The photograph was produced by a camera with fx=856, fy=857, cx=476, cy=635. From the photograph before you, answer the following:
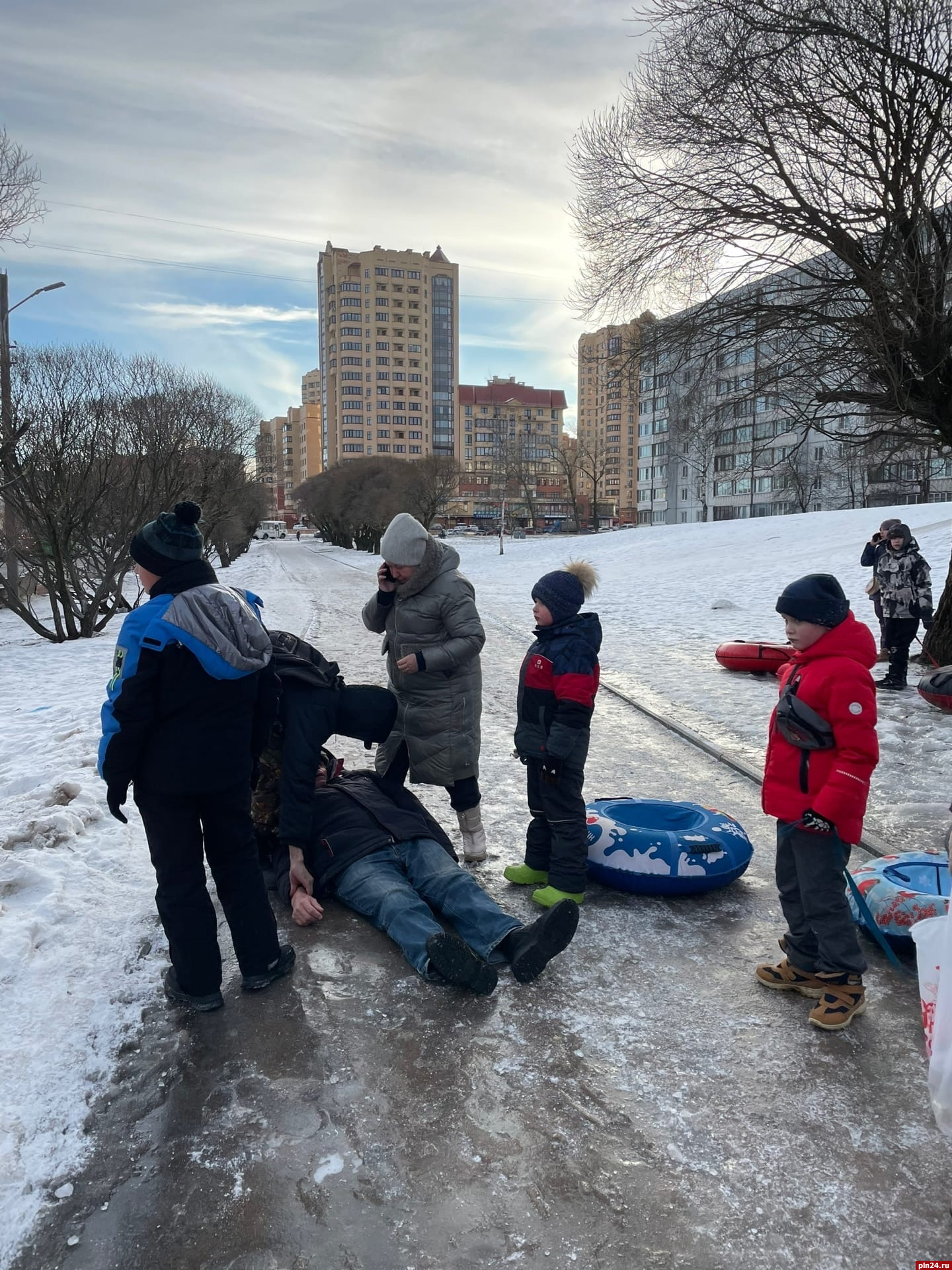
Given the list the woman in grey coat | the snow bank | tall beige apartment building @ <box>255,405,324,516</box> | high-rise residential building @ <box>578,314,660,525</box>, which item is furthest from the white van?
the woman in grey coat

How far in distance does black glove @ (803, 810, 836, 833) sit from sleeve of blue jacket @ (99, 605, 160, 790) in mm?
2422

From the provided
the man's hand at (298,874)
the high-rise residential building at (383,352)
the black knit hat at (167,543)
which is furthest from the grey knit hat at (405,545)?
the high-rise residential building at (383,352)

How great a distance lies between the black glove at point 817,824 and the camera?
314cm

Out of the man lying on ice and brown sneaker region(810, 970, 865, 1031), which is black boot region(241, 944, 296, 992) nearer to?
the man lying on ice

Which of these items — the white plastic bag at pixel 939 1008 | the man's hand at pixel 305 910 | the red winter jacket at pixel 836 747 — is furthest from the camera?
the man's hand at pixel 305 910

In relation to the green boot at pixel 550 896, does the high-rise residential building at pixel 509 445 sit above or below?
above

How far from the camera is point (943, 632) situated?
9.95 metres

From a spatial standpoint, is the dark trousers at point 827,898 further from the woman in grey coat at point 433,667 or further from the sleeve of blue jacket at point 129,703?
the sleeve of blue jacket at point 129,703

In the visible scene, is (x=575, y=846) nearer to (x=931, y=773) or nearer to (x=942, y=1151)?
(x=942, y=1151)

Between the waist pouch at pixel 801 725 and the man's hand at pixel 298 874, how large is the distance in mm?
2215

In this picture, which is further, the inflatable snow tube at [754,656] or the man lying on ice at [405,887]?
the inflatable snow tube at [754,656]

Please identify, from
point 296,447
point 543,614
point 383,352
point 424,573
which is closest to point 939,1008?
point 543,614

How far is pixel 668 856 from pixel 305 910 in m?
1.78

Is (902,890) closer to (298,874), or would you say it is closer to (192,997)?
(298,874)
